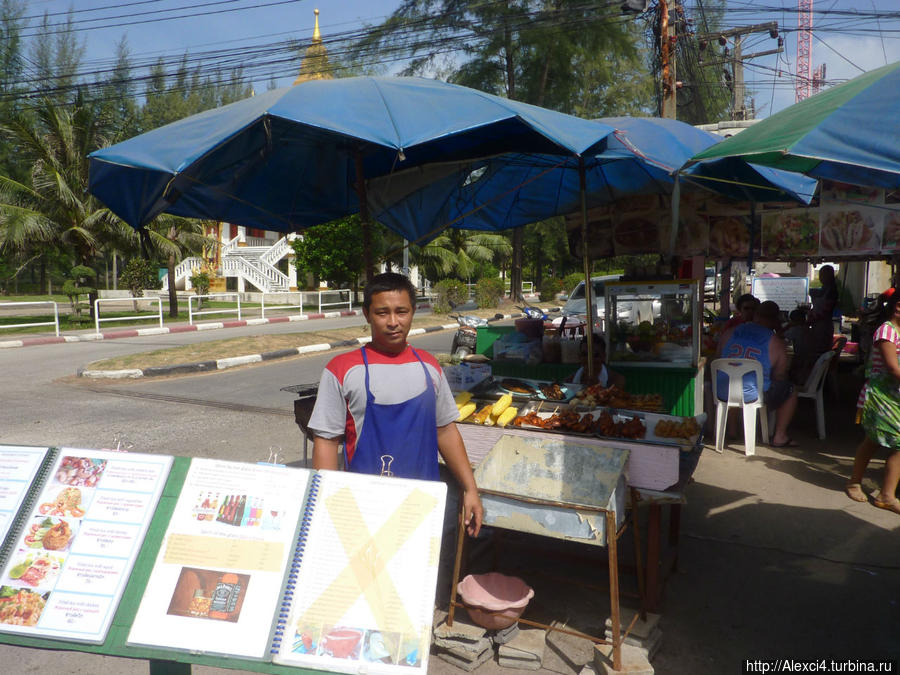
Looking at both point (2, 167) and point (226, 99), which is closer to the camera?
point (2, 167)

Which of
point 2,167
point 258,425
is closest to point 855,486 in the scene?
point 258,425

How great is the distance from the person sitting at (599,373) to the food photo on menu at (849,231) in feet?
6.89

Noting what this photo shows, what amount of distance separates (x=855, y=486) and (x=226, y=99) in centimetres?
5373

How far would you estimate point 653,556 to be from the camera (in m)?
3.38

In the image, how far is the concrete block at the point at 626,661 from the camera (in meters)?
2.84

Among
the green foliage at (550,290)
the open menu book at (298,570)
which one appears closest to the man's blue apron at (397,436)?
the open menu book at (298,570)

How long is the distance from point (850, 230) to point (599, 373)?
97.0 inches

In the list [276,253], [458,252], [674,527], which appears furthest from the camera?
[276,253]

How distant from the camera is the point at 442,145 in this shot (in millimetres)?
4637

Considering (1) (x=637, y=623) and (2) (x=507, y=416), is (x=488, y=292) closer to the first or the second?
(2) (x=507, y=416)

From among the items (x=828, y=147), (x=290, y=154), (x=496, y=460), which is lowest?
(x=496, y=460)

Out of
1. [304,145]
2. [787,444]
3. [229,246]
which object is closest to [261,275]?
[229,246]

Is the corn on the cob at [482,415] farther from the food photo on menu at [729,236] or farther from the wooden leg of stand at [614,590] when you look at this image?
the food photo on menu at [729,236]

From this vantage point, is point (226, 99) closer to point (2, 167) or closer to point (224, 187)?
point (2, 167)
